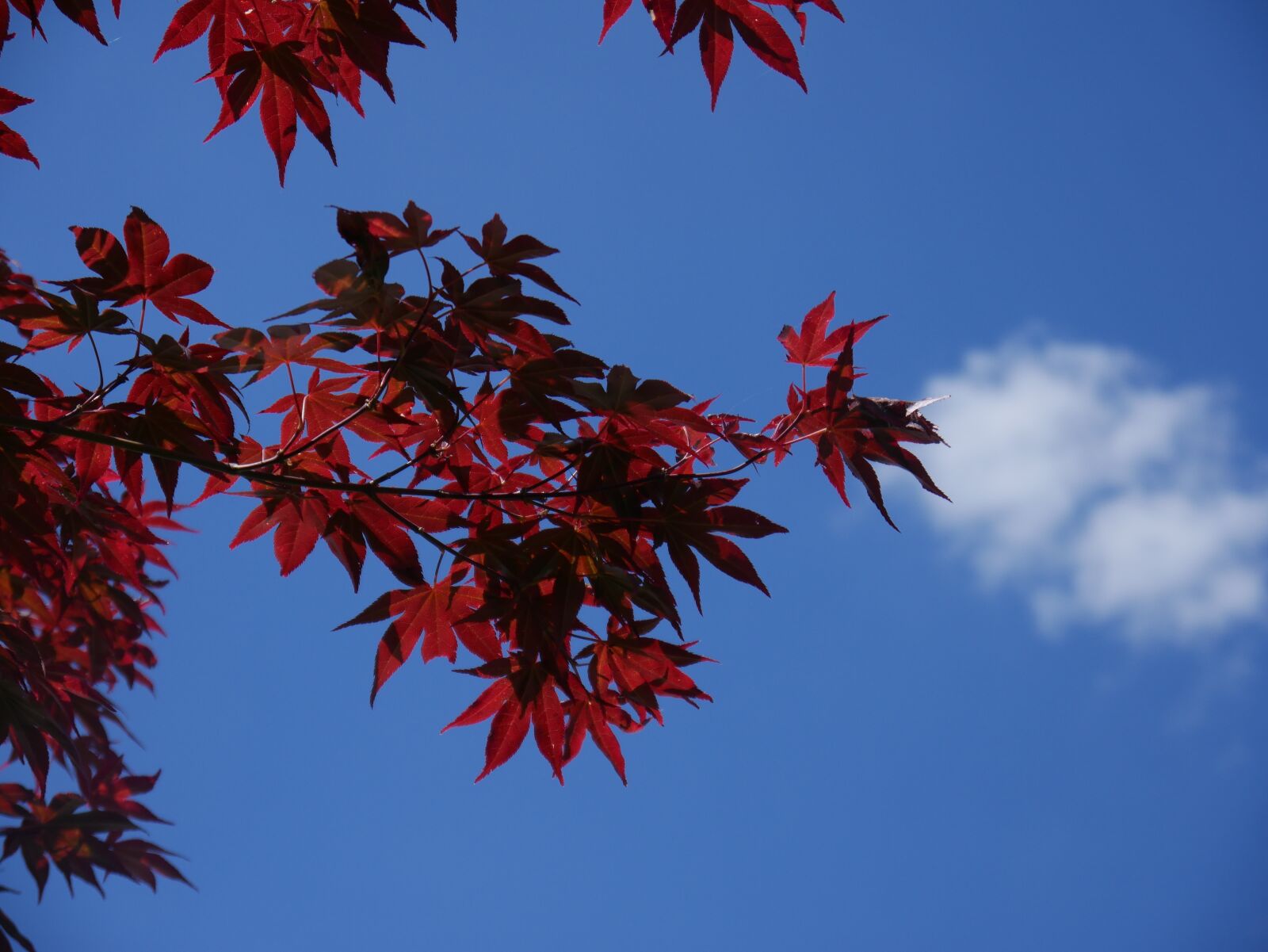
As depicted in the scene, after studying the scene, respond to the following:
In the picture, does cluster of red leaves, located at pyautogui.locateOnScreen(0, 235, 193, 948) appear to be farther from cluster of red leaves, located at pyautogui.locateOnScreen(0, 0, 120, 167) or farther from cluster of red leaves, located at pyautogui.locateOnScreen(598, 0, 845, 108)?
cluster of red leaves, located at pyautogui.locateOnScreen(598, 0, 845, 108)

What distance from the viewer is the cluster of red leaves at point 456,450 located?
1.15 m

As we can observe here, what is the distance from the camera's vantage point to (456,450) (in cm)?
131

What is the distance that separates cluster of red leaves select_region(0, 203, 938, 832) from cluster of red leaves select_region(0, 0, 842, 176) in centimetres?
34

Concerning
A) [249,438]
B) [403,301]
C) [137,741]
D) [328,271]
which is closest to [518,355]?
Result: [403,301]

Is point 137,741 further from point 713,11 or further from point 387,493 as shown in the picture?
point 713,11

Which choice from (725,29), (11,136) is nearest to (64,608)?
(11,136)

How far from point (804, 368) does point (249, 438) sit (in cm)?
83

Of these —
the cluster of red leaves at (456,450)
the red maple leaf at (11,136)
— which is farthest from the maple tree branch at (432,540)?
the red maple leaf at (11,136)

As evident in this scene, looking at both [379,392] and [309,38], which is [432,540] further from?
[309,38]

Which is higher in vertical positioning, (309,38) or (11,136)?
(309,38)

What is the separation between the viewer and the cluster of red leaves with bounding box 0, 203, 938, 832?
1.15 metres

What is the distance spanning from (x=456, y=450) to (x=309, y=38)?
71 cm

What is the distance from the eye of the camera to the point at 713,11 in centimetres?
137

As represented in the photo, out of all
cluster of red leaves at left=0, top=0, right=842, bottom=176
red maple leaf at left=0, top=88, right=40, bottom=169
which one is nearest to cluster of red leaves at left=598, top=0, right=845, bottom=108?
cluster of red leaves at left=0, top=0, right=842, bottom=176
